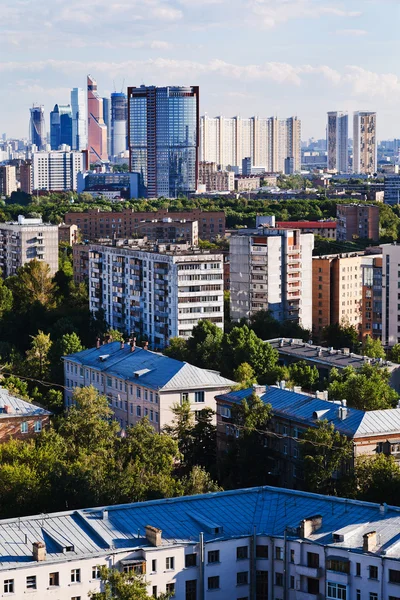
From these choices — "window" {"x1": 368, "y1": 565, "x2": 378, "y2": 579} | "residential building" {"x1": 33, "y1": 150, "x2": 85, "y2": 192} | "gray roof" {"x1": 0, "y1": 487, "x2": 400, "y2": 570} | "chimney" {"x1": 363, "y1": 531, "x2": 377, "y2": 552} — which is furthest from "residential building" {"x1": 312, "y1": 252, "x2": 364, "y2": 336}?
"residential building" {"x1": 33, "y1": 150, "x2": 85, "y2": 192}

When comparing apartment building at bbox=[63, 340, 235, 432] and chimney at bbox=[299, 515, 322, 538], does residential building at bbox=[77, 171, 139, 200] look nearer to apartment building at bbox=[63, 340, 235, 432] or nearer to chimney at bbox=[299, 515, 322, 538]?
apartment building at bbox=[63, 340, 235, 432]

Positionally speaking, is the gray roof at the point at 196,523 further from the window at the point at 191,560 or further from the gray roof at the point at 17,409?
the gray roof at the point at 17,409

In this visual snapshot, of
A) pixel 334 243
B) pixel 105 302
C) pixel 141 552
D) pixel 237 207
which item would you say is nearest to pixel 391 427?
pixel 141 552

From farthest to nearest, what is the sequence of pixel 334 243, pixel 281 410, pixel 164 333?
Answer: pixel 334 243
pixel 164 333
pixel 281 410

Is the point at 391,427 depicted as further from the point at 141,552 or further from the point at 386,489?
the point at 141,552

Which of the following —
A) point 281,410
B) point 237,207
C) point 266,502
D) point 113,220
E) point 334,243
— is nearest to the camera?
point 266,502
